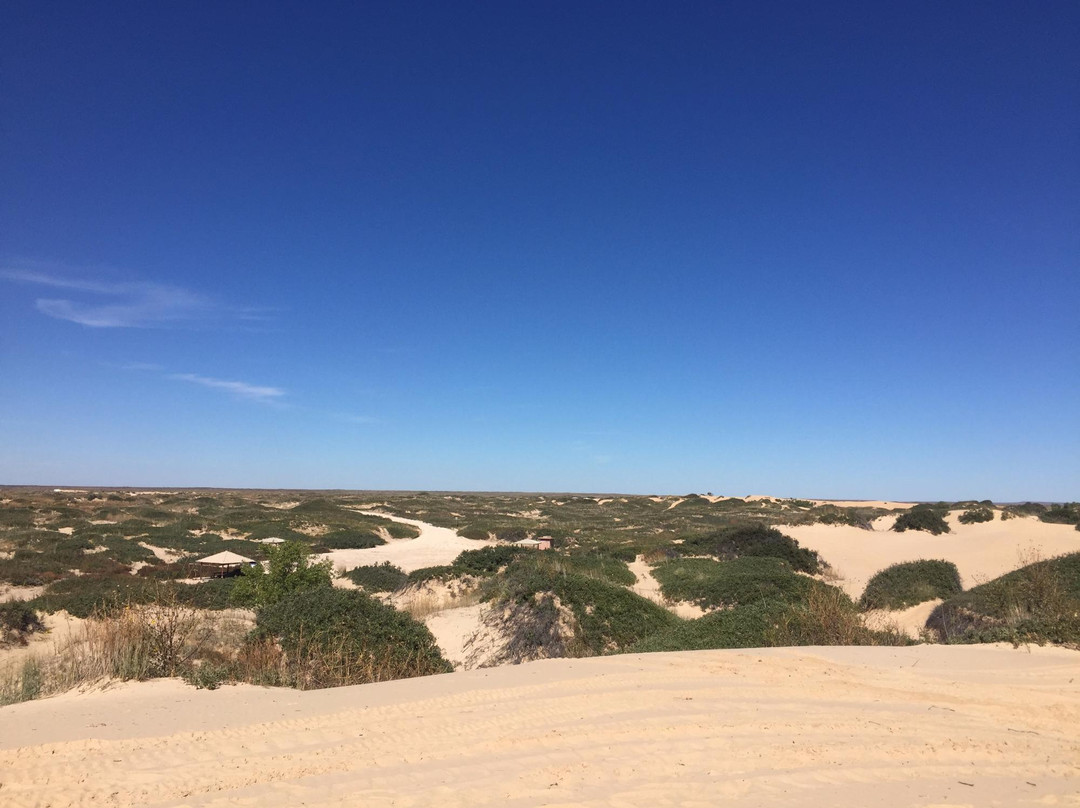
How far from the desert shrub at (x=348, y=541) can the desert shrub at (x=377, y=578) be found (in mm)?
13752

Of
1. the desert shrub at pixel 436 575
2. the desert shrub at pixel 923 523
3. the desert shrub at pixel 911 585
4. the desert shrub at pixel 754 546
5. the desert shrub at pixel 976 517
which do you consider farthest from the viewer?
the desert shrub at pixel 976 517

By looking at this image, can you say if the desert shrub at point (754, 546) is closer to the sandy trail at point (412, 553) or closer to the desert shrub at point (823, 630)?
the sandy trail at point (412, 553)

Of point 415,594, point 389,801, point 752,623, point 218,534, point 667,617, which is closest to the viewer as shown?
point 389,801

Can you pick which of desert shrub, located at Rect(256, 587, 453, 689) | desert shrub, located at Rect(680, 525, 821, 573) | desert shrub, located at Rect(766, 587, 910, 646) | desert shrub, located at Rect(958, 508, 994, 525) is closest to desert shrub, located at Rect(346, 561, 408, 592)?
desert shrub, located at Rect(256, 587, 453, 689)

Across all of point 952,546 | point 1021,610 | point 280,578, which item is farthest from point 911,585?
point 280,578

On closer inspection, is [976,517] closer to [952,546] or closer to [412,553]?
[952,546]

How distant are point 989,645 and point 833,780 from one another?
7299 mm

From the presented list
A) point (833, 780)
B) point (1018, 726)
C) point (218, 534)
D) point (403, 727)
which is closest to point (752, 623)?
point (1018, 726)

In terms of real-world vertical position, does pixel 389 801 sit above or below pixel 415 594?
above

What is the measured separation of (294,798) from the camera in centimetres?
436

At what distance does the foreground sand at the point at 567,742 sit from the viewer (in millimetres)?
4488

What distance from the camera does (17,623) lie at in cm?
1477

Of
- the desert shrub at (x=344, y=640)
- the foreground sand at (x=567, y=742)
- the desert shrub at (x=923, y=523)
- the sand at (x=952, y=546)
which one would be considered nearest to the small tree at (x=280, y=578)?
the desert shrub at (x=344, y=640)

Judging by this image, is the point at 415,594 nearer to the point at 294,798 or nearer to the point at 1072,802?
the point at 294,798
